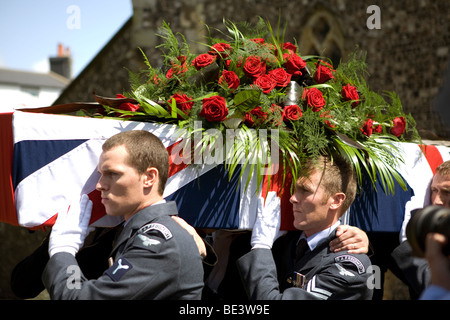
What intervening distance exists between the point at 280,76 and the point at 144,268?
3.60 ft

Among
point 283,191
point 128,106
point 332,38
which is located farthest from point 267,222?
point 332,38

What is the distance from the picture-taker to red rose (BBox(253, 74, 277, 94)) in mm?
2625

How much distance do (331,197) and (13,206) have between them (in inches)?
53.2

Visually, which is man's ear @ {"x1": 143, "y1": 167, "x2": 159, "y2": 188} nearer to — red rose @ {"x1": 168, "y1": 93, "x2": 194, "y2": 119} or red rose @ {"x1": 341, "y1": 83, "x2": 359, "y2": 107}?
red rose @ {"x1": 168, "y1": 93, "x2": 194, "y2": 119}

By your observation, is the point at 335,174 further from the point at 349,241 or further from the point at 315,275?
the point at 315,275

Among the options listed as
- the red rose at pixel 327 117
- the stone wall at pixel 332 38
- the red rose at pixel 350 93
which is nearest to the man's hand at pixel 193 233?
the red rose at pixel 327 117

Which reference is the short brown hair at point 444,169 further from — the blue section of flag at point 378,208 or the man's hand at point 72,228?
the man's hand at point 72,228

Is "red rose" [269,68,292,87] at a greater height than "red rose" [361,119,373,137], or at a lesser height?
greater

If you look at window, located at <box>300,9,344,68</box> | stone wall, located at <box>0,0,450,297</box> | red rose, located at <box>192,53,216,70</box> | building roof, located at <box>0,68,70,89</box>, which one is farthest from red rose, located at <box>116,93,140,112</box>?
building roof, located at <box>0,68,70,89</box>

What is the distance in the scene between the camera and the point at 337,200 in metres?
2.64

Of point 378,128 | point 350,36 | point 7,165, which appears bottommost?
point 7,165

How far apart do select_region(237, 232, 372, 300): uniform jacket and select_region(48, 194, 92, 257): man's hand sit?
70cm

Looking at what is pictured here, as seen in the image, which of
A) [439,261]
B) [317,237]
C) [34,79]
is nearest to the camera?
[439,261]

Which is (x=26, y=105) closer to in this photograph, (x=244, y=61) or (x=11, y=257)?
(x=244, y=61)
